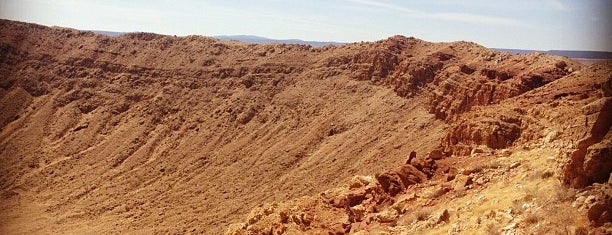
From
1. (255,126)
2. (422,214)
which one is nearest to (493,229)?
(422,214)

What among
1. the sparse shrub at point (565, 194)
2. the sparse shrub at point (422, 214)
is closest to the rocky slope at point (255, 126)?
the sparse shrub at point (422, 214)

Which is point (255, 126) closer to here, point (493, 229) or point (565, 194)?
point (493, 229)

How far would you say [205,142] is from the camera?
40.5 metres

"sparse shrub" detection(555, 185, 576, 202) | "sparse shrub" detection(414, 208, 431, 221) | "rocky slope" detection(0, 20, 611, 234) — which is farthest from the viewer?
"rocky slope" detection(0, 20, 611, 234)

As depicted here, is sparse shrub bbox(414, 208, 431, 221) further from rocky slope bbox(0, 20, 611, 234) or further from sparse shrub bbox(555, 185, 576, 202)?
sparse shrub bbox(555, 185, 576, 202)

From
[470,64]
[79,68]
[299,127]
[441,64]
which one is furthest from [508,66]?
[79,68]

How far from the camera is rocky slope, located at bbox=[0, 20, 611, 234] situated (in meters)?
15.7

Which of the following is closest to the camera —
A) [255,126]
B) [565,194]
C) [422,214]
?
[565,194]

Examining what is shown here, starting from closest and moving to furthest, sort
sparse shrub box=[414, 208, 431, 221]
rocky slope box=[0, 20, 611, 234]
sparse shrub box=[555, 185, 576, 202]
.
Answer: sparse shrub box=[555, 185, 576, 202]
sparse shrub box=[414, 208, 431, 221]
rocky slope box=[0, 20, 611, 234]

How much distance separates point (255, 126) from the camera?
4091cm

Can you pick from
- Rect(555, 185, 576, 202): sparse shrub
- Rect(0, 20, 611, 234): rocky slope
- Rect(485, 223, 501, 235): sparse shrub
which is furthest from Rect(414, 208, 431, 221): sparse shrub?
Rect(555, 185, 576, 202): sparse shrub

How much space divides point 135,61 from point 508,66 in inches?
1324

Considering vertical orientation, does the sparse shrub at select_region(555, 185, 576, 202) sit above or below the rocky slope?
above

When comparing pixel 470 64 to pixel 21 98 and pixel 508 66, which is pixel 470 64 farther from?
pixel 21 98
